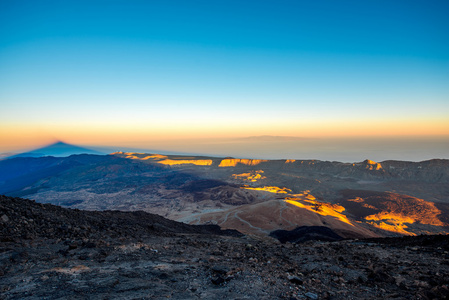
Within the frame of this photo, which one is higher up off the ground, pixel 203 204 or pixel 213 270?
pixel 213 270

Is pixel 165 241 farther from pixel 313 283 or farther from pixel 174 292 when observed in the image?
pixel 313 283

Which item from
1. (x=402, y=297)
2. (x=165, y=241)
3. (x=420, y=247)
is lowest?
(x=165, y=241)

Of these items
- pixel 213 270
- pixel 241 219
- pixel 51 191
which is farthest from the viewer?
pixel 51 191

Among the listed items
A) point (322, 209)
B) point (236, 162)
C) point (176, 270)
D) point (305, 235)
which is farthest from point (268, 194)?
point (236, 162)

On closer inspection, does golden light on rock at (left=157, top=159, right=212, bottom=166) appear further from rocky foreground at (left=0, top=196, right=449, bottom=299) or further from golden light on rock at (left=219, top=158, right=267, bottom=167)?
rocky foreground at (left=0, top=196, right=449, bottom=299)

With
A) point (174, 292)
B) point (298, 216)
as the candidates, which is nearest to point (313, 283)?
point (174, 292)

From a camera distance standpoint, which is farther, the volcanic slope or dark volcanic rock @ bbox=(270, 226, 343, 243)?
the volcanic slope

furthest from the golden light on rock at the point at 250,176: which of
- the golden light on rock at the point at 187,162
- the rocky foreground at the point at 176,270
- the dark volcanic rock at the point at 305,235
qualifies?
the rocky foreground at the point at 176,270

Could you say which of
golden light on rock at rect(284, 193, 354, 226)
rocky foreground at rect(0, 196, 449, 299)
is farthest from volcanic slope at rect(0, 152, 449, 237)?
rocky foreground at rect(0, 196, 449, 299)
